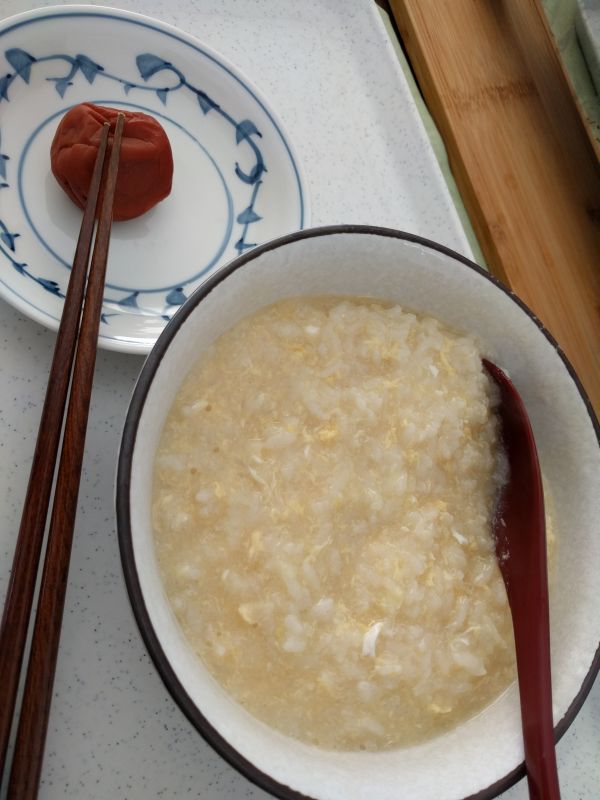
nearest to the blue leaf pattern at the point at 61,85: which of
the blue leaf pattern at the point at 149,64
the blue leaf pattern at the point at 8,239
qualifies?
the blue leaf pattern at the point at 149,64

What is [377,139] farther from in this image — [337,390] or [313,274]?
[337,390]

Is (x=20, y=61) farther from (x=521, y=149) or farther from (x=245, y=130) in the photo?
(x=521, y=149)

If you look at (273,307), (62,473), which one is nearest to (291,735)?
(62,473)

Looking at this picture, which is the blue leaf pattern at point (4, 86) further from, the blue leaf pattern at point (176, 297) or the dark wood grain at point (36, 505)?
the blue leaf pattern at point (176, 297)

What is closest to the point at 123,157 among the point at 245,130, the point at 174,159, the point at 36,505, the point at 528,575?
the point at 174,159

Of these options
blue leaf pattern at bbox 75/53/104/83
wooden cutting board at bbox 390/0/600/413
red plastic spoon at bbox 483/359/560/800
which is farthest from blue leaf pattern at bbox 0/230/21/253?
wooden cutting board at bbox 390/0/600/413
